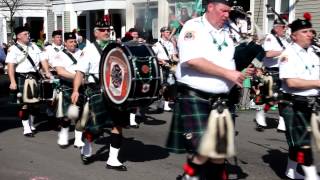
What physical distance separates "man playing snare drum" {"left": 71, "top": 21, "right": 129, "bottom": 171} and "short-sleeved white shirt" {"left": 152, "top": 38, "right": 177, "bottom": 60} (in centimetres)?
487

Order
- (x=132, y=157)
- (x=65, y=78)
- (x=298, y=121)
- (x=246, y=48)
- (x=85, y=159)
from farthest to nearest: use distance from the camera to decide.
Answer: (x=65, y=78) < (x=132, y=157) < (x=85, y=159) < (x=298, y=121) < (x=246, y=48)

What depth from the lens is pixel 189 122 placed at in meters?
4.28

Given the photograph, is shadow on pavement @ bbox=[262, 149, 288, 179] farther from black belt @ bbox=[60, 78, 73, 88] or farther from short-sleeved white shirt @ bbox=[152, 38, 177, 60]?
short-sleeved white shirt @ bbox=[152, 38, 177, 60]

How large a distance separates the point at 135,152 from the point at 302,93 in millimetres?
2780

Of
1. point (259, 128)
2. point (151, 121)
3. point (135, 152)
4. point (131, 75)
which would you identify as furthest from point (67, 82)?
point (259, 128)

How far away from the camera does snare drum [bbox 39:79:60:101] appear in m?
8.21

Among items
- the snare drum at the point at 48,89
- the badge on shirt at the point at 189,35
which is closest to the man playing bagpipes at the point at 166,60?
the snare drum at the point at 48,89

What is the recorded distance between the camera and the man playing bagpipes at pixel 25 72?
8008 millimetres

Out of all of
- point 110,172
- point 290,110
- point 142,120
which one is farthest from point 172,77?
point 290,110

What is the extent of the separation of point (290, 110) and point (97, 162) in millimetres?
2603

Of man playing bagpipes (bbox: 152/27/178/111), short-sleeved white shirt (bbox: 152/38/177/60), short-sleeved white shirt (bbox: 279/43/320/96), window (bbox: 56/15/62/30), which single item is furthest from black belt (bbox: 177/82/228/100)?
window (bbox: 56/15/62/30)

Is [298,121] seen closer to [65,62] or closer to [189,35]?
[189,35]

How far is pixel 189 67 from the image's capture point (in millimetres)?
4090

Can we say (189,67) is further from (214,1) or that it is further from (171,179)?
(171,179)
